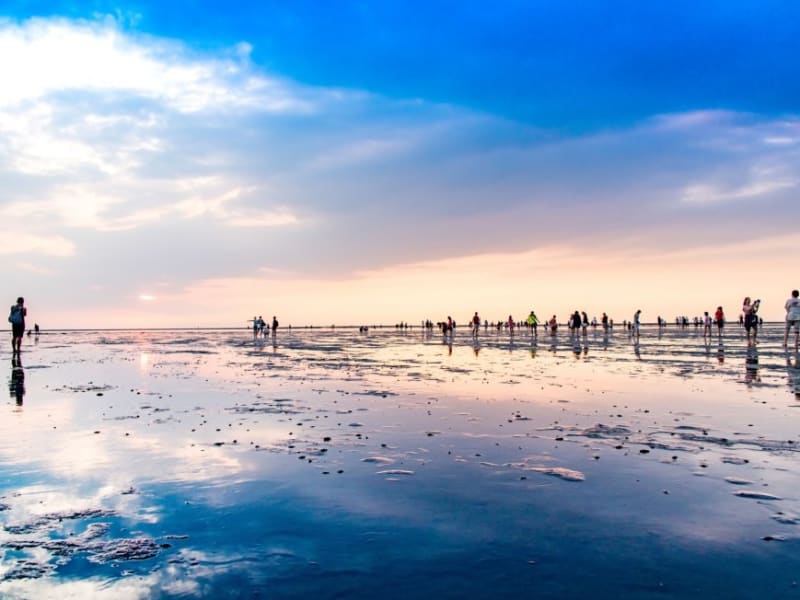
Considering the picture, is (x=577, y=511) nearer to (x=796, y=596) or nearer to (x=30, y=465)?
(x=796, y=596)

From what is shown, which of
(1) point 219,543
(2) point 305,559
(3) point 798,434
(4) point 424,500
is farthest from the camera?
(3) point 798,434

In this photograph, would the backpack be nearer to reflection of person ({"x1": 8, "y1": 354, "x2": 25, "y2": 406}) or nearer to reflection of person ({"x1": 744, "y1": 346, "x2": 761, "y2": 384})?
reflection of person ({"x1": 8, "y1": 354, "x2": 25, "y2": 406})

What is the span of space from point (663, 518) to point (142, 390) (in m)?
17.4

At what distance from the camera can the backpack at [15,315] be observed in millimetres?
32219

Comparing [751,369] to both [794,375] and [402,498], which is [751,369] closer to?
[794,375]

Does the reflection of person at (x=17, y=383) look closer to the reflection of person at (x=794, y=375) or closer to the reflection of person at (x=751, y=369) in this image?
the reflection of person at (x=794, y=375)

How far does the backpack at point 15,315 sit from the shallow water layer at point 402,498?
20615 mm

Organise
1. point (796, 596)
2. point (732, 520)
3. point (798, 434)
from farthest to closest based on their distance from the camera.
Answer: point (798, 434) < point (732, 520) < point (796, 596)

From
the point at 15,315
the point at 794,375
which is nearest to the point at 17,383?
the point at 15,315

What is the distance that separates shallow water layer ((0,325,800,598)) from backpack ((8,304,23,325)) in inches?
812

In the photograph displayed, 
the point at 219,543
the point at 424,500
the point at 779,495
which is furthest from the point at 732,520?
the point at 219,543

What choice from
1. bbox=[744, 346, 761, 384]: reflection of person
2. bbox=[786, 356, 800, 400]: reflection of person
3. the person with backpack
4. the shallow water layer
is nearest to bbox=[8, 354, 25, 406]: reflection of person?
the shallow water layer

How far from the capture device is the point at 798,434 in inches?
426

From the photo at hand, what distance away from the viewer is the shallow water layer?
→ 492cm
